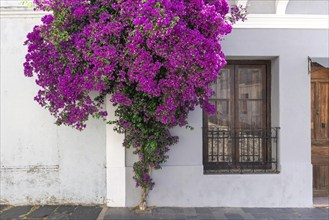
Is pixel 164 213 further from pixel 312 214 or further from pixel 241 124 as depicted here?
pixel 312 214

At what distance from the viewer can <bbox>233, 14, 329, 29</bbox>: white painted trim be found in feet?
18.6

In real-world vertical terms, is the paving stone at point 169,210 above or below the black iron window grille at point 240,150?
below

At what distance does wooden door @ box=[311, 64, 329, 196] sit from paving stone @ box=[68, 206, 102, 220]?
4.26 meters

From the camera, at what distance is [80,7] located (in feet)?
14.4

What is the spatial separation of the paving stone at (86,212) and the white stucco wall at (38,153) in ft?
0.61

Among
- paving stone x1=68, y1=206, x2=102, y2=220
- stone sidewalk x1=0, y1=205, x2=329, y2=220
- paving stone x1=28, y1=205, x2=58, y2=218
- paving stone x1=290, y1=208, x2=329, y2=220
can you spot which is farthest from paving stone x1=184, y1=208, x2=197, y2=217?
paving stone x1=28, y1=205, x2=58, y2=218

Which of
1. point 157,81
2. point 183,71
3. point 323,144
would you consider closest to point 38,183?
point 157,81

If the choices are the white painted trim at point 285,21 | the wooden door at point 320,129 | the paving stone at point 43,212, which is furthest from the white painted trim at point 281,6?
the paving stone at point 43,212

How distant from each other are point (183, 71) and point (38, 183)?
370 centimetres

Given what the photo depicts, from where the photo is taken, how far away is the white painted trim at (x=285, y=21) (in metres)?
5.66

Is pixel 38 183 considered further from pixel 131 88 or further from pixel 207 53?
pixel 207 53

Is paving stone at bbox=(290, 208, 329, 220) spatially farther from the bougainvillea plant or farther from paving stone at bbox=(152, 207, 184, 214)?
the bougainvillea plant

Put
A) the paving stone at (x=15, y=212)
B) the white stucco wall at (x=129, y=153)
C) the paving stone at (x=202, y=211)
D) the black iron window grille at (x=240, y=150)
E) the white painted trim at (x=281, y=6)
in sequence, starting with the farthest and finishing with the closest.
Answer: the black iron window grille at (x=240, y=150) → the white stucco wall at (x=129, y=153) → the white painted trim at (x=281, y=6) → the paving stone at (x=202, y=211) → the paving stone at (x=15, y=212)

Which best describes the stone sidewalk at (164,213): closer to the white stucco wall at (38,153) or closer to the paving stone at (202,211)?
the paving stone at (202,211)
